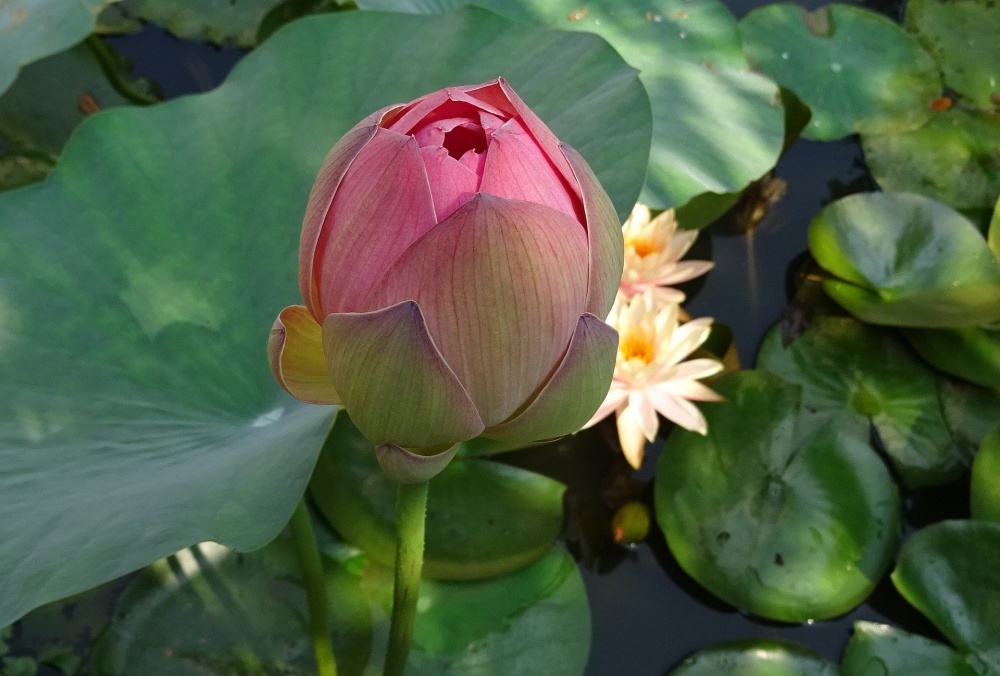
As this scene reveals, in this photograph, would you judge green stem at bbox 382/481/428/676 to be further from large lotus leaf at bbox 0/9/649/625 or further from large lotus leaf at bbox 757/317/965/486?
large lotus leaf at bbox 757/317/965/486

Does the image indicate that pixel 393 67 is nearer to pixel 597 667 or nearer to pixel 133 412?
pixel 133 412

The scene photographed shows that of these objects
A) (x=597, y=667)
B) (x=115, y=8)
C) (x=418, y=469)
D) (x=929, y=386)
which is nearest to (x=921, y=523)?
(x=929, y=386)

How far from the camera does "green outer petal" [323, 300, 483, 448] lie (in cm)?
47

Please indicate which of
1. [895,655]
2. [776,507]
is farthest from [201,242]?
[895,655]

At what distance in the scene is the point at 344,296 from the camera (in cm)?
51

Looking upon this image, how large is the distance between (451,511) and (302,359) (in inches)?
20.6

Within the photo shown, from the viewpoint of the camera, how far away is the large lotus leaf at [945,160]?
1.48 m

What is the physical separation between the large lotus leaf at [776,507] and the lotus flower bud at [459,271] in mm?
638

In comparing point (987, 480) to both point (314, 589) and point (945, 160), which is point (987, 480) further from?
point (314, 589)

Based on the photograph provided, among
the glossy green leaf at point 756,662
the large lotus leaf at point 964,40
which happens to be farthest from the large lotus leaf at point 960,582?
the large lotus leaf at point 964,40

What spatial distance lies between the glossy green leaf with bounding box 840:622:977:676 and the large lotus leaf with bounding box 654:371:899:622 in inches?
1.9

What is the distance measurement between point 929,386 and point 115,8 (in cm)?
168

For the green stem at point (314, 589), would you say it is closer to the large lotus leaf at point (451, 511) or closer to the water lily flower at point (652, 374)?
the large lotus leaf at point (451, 511)

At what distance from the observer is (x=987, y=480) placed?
1.11m
